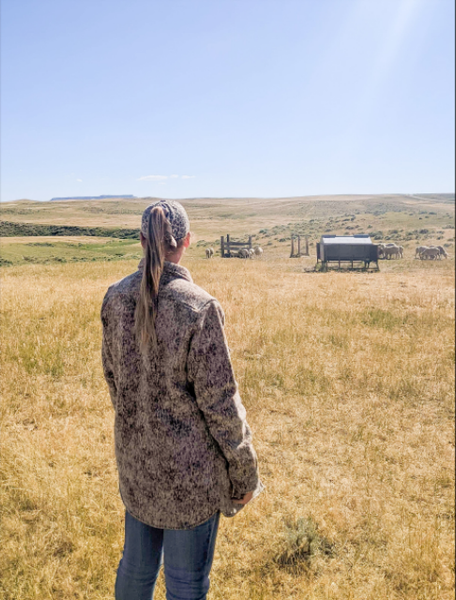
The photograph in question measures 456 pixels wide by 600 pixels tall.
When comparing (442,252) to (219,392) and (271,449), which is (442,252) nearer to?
(271,449)

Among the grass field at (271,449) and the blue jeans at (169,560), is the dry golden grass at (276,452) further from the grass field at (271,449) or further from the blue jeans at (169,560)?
the blue jeans at (169,560)

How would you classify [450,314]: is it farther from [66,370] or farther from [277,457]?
[66,370]

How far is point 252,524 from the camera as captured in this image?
10.8ft

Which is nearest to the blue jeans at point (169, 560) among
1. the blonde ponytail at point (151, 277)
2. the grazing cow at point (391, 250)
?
the blonde ponytail at point (151, 277)

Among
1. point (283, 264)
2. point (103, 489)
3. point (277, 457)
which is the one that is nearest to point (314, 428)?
point (277, 457)

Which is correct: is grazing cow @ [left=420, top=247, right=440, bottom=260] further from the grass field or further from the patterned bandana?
the patterned bandana

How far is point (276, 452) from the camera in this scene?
14.0 feet

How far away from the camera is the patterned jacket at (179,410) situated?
4.73 feet

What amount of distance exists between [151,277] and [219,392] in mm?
481

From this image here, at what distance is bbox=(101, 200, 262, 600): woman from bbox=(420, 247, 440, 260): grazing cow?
2371cm

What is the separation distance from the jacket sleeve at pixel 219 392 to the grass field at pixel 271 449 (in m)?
1.59

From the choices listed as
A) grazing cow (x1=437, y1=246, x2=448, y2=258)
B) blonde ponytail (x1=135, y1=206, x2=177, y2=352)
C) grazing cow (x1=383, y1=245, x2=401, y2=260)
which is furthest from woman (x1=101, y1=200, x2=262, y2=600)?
grazing cow (x1=437, y1=246, x2=448, y2=258)

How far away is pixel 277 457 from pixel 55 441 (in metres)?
2.21

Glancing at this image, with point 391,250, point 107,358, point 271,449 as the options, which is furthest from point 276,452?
point 391,250
